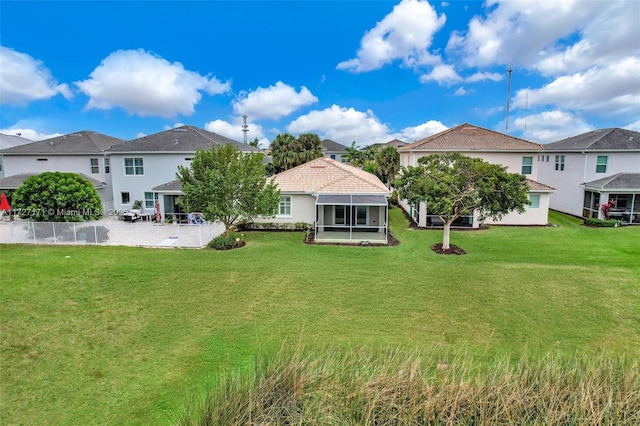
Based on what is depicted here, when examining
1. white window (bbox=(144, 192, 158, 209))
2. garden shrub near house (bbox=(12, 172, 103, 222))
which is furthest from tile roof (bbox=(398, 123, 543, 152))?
garden shrub near house (bbox=(12, 172, 103, 222))

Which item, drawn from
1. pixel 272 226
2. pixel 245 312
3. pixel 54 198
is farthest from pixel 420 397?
pixel 54 198

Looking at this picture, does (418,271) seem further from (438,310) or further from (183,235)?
(183,235)

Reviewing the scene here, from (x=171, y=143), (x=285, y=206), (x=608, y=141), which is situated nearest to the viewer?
(x=285, y=206)

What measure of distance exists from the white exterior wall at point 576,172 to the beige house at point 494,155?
4269 mm

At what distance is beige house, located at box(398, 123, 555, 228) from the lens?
2458 centimetres

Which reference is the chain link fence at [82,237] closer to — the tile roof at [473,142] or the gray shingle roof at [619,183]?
the tile roof at [473,142]

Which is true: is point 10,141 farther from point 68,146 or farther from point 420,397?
point 420,397

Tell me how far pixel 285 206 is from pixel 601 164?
78.8 feet

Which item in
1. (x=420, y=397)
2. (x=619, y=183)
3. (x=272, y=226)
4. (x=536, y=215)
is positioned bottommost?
(x=420, y=397)

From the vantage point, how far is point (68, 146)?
97.4 ft

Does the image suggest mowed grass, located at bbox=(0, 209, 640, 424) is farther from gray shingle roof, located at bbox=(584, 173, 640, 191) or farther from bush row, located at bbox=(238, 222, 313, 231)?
gray shingle roof, located at bbox=(584, 173, 640, 191)

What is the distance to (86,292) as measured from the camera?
12.5 metres

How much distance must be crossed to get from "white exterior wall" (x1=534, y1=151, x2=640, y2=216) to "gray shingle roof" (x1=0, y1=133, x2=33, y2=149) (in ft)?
180

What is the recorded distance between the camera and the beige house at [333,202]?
21234 millimetres
